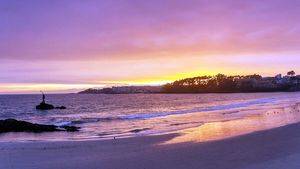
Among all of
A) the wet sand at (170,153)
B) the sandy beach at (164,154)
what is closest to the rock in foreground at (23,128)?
the sandy beach at (164,154)

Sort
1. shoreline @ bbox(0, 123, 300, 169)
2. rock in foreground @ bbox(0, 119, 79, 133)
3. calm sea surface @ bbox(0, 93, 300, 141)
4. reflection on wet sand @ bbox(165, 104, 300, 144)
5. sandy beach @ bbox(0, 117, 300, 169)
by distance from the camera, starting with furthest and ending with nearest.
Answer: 1. rock in foreground @ bbox(0, 119, 79, 133)
2. calm sea surface @ bbox(0, 93, 300, 141)
3. reflection on wet sand @ bbox(165, 104, 300, 144)
4. shoreline @ bbox(0, 123, 300, 169)
5. sandy beach @ bbox(0, 117, 300, 169)

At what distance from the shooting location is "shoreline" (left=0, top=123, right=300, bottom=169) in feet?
51.5

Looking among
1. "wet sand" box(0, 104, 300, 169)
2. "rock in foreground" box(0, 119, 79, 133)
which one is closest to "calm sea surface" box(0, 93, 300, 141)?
"rock in foreground" box(0, 119, 79, 133)

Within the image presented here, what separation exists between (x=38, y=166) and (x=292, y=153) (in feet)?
30.4

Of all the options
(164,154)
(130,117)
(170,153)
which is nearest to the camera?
(164,154)

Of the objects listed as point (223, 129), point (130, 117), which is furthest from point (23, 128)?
point (130, 117)

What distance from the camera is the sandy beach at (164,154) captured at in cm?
1559

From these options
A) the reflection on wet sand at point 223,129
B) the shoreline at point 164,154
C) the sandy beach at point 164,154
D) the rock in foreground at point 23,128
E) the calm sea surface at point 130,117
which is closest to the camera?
the sandy beach at point 164,154

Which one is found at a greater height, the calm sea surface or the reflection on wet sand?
the reflection on wet sand

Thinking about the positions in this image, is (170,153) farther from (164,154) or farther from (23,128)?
(23,128)

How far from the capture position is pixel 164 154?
1853 cm

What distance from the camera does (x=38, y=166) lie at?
16609 millimetres

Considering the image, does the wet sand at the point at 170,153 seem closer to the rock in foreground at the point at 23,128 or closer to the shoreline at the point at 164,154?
the shoreline at the point at 164,154

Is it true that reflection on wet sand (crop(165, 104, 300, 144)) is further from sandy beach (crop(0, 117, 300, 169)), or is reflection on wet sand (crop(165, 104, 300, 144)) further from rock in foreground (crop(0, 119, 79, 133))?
rock in foreground (crop(0, 119, 79, 133))
